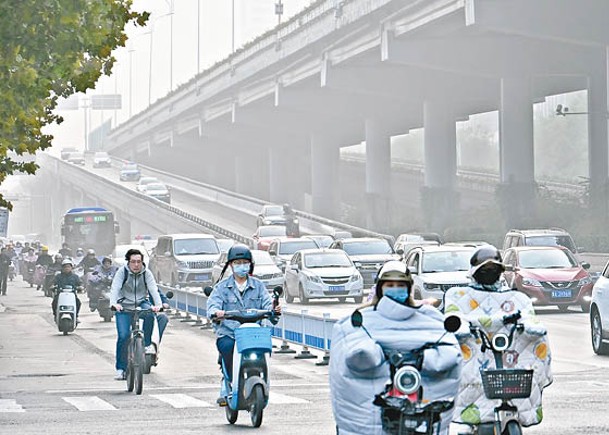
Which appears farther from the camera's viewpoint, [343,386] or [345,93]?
[345,93]

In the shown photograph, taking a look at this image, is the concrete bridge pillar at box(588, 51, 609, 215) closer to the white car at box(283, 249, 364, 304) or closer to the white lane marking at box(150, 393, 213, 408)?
the white car at box(283, 249, 364, 304)

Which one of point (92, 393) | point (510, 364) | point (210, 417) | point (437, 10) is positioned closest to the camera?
point (510, 364)

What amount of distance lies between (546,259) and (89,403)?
20.5m

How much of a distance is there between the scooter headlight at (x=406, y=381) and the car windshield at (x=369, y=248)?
137 ft

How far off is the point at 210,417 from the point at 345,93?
246 ft

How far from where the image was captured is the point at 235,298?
51.9 ft

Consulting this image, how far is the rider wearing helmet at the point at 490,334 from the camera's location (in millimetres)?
10250

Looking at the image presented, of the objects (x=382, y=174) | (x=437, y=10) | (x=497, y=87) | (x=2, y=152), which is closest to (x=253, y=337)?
(x=2, y=152)

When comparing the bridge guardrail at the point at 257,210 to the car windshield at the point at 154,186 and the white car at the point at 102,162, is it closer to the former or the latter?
the car windshield at the point at 154,186

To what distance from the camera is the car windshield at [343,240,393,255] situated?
166 feet

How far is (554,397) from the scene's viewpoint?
18172 millimetres

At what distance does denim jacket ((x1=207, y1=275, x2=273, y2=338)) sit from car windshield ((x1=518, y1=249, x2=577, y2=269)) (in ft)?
71.3

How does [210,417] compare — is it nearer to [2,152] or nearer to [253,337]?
[253,337]

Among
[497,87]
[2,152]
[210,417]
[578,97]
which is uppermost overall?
[578,97]
